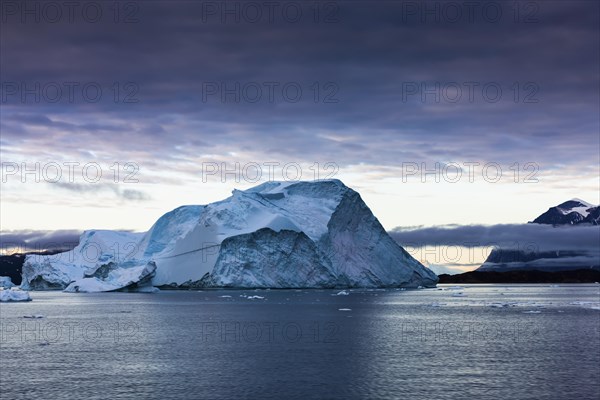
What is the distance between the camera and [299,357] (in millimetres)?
27875

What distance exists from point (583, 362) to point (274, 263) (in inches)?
2191

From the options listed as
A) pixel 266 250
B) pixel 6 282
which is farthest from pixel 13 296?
pixel 6 282

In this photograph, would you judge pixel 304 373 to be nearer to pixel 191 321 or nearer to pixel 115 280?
pixel 191 321

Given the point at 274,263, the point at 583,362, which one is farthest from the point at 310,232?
the point at 583,362

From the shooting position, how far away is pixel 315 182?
9100 cm

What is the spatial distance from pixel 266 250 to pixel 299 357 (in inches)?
2041

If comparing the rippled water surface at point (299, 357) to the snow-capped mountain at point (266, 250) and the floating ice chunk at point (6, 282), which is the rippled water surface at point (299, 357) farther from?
the floating ice chunk at point (6, 282)

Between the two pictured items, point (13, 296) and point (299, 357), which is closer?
point (299, 357)

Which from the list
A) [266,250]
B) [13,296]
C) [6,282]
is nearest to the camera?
[13,296]

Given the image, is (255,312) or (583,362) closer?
(583,362)

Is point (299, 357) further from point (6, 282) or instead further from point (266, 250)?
point (6, 282)

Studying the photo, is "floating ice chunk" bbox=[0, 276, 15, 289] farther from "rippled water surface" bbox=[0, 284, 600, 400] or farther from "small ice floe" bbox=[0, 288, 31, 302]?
"rippled water surface" bbox=[0, 284, 600, 400]

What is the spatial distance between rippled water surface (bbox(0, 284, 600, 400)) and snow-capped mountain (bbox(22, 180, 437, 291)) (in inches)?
1245

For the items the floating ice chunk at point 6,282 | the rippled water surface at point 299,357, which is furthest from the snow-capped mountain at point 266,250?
the rippled water surface at point 299,357
